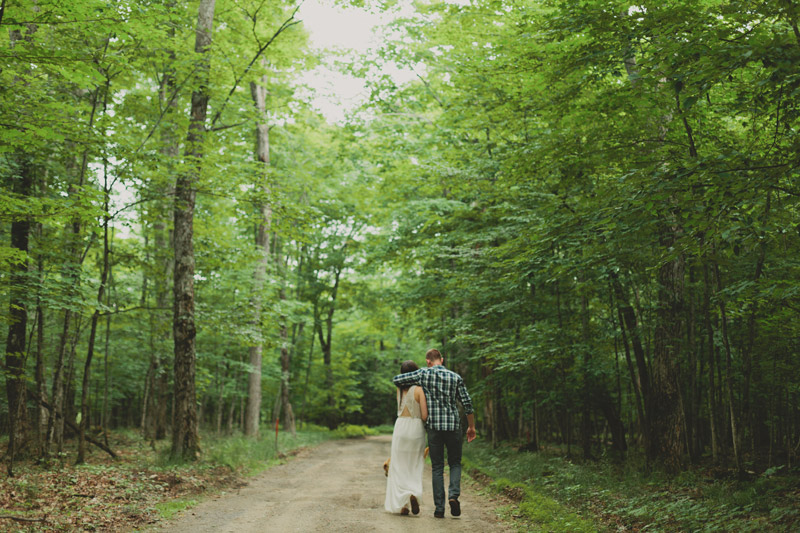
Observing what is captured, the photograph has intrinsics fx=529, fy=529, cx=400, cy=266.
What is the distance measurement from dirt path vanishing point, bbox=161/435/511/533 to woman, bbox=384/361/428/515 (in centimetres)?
19

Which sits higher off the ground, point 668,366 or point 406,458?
point 668,366

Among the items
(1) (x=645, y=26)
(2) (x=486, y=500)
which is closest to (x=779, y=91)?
(1) (x=645, y=26)

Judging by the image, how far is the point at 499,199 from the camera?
1312 centimetres

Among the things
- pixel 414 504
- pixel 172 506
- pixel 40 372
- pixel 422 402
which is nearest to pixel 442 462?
pixel 414 504

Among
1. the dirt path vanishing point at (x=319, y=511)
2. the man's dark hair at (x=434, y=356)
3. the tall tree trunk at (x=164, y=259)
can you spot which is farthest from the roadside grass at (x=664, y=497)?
the tall tree trunk at (x=164, y=259)

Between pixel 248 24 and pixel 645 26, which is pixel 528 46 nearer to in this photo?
pixel 645 26

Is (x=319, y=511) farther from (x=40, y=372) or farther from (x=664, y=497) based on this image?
(x=40, y=372)

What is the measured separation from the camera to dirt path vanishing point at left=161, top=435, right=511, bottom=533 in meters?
6.00

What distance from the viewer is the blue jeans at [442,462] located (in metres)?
6.64

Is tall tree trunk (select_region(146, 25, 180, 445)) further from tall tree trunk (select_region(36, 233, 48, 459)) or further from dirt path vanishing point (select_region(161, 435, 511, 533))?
dirt path vanishing point (select_region(161, 435, 511, 533))

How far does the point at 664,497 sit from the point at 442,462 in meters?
2.76

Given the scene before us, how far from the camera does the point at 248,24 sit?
14.0 m

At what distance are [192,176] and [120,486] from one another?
5800 mm

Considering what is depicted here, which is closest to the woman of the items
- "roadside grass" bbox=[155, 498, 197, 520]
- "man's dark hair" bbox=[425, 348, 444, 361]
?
"man's dark hair" bbox=[425, 348, 444, 361]
